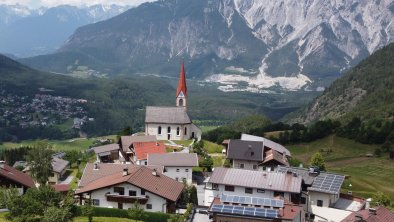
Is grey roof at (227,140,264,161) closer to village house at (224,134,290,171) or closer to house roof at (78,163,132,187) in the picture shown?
village house at (224,134,290,171)

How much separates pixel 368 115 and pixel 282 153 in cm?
10991

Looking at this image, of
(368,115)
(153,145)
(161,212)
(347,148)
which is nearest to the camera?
(161,212)

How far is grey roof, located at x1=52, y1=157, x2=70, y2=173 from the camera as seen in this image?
89.3 metres

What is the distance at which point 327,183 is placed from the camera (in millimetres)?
64625

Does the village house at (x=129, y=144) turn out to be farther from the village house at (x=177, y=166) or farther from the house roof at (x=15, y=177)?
the house roof at (x=15, y=177)

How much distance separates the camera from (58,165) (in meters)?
92.7

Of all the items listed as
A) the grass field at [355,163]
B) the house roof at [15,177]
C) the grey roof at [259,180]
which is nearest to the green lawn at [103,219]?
the grey roof at [259,180]

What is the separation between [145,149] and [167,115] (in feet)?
73.9

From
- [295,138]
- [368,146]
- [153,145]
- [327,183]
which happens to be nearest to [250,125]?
[295,138]

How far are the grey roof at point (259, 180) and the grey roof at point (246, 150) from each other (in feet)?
62.2

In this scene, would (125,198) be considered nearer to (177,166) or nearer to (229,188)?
(229,188)

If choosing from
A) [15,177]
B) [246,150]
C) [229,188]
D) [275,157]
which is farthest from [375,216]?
[15,177]

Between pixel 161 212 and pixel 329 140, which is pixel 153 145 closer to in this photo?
pixel 161 212

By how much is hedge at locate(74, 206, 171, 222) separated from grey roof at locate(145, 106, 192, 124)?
49083 mm
